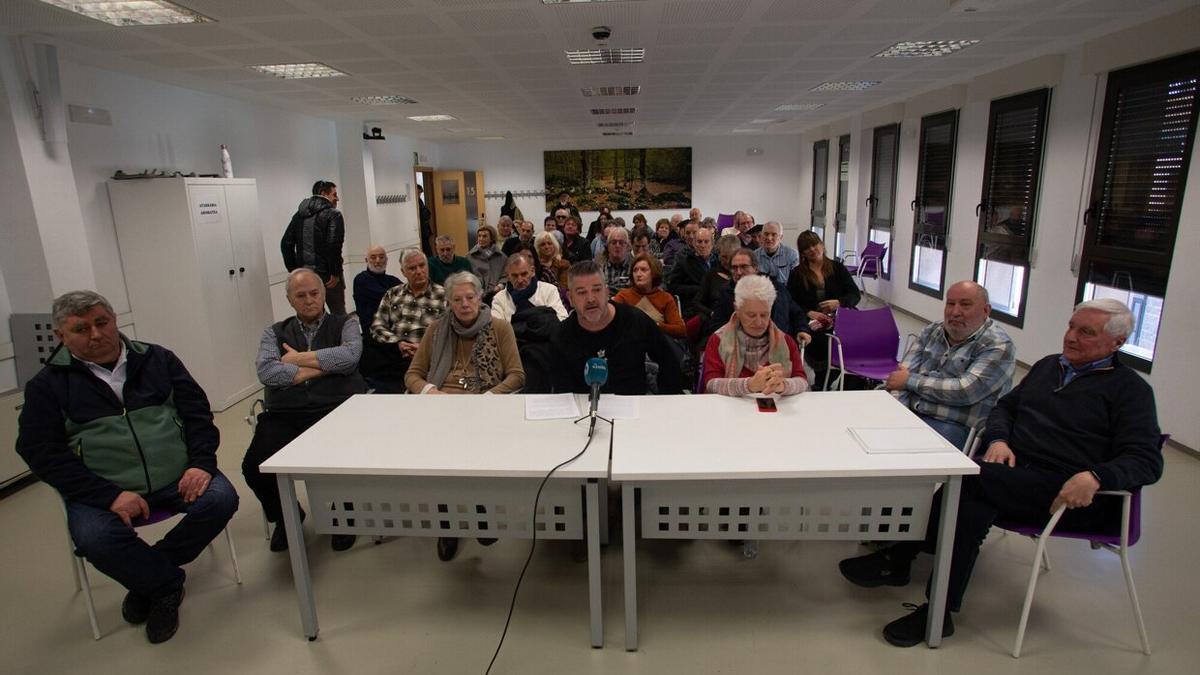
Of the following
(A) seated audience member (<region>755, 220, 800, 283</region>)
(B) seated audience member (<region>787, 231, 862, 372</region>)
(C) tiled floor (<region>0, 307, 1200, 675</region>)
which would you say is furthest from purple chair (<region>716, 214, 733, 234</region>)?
(C) tiled floor (<region>0, 307, 1200, 675</region>)

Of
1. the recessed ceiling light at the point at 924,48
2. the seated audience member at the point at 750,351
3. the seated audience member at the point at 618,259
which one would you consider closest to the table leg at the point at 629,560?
the seated audience member at the point at 750,351

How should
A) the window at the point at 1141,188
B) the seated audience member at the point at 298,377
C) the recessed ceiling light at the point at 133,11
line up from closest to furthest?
1. the seated audience member at the point at 298,377
2. the recessed ceiling light at the point at 133,11
3. the window at the point at 1141,188

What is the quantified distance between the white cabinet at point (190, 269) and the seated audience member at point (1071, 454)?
5.03 meters

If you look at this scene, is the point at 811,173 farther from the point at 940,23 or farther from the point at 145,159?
the point at 145,159

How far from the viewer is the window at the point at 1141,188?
4.00m

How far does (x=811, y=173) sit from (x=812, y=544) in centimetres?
1200

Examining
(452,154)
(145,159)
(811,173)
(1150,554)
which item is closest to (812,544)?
(1150,554)

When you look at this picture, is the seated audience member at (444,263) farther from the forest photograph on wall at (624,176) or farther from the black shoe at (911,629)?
the forest photograph on wall at (624,176)

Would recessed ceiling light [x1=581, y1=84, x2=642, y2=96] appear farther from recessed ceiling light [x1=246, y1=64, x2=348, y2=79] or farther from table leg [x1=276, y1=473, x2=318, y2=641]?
table leg [x1=276, y1=473, x2=318, y2=641]

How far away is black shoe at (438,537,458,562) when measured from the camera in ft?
9.50

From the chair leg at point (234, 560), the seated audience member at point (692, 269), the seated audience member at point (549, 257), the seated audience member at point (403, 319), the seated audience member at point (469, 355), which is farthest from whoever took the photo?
the seated audience member at point (549, 257)

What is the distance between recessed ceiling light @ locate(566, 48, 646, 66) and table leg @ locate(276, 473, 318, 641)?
380 centimetres

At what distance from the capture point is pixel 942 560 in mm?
2143

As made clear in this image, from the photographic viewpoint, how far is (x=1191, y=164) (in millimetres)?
3873
